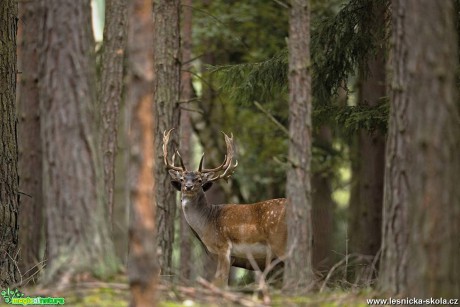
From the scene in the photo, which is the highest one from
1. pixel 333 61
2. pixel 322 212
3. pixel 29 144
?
pixel 333 61

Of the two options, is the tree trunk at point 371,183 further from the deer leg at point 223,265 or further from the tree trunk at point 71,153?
the tree trunk at point 71,153

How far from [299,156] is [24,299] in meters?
3.41

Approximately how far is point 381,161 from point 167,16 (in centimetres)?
698

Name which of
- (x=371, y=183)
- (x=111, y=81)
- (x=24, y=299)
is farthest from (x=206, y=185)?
(x=24, y=299)

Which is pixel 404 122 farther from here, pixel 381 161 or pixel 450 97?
pixel 381 161

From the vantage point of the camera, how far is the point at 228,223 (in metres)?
14.1

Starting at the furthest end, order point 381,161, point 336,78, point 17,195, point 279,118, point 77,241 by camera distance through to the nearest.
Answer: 1. point 279,118
2. point 381,161
3. point 336,78
4. point 17,195
5. point 77,241

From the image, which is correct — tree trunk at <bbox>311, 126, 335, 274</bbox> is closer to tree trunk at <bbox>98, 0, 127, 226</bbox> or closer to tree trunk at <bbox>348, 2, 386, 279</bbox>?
tree trunk at <bbox>348, 2, 386, 279</bbox>

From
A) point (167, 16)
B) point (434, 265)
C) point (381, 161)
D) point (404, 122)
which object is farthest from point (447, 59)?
point (381, 161)

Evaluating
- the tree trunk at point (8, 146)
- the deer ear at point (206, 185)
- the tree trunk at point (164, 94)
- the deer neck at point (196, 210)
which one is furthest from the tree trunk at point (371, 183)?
the tree trunk at point (8, 146)

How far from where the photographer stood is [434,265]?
7.95 m

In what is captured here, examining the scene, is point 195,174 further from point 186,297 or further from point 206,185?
point 186,297

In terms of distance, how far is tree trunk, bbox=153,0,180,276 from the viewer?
44.8 ft

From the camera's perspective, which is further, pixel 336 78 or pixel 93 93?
pixel 336 78
